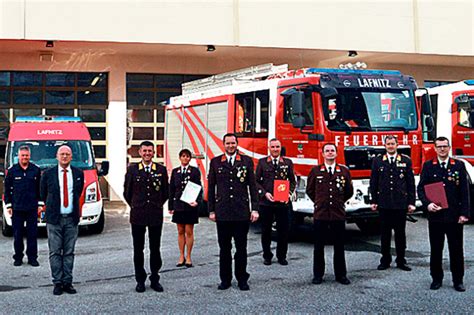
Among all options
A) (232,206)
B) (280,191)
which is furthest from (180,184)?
(232,206)

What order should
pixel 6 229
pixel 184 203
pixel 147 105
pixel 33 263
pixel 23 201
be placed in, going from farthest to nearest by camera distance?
pixel 147 105 → pixel 6 229 → pixel 23 201 → pixel 33 263 → pixel 184 203

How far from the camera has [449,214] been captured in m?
7.61

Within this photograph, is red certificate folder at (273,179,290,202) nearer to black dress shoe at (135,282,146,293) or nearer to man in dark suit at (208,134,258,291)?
man in dark suit at (208,134,258,291)

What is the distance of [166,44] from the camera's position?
56.8ft

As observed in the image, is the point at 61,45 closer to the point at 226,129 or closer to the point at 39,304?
the point at 226,129

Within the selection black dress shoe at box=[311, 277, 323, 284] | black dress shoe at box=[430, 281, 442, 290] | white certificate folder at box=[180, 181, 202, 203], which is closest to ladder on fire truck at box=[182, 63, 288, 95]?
white certificate folder at box=[180, 181, 202, 203]

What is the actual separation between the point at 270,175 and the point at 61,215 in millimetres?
3199

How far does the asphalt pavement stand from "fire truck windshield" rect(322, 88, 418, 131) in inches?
80.5

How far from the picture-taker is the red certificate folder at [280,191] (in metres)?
9.38

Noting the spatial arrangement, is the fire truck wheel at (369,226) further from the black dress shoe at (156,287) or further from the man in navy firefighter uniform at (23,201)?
the man in navy firefighter uniform at (23,201)

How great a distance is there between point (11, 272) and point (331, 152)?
16.0 feet

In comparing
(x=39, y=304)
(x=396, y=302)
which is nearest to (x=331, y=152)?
(x=396, y=302)

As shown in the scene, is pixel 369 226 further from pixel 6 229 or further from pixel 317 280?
pixel 6 229

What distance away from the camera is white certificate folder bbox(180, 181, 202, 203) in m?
8.85
